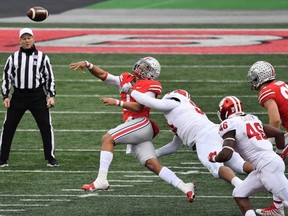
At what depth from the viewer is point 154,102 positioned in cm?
1098

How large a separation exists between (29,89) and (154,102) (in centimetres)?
251

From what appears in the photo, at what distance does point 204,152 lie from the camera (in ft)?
35.2

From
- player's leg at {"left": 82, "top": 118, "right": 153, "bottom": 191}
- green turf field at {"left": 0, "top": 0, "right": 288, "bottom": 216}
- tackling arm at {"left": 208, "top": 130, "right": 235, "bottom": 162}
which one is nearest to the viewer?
tackling arm at {"left": 208, "top": 130, "right": 235, "bottom": 162}

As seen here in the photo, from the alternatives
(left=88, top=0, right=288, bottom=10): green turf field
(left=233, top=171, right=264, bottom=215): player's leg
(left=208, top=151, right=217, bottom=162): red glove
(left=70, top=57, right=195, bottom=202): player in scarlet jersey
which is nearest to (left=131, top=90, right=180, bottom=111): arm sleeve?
(left=70, top=57, right=195, bottom=202): player in scarlet jersey

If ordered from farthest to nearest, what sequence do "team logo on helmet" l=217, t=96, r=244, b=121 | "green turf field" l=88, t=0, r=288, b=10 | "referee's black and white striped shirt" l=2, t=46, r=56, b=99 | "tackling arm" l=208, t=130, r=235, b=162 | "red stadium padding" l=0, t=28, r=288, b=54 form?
"green turf field" l=88, t=0, r=288, b=10 → "red stadium padding" l=0, t=28, r=288, b=54 → "referee's black and white striped shirt" l=2, t=46, r=56, b=99 → "team logo on helmet" l=217, t=96, r=244, b=121 → "tackling arm" l=208, t=130, r=235, b=162

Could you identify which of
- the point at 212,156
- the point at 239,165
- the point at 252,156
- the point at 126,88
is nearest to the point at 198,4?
the point at 126,88

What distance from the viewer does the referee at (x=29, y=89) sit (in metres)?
13.1

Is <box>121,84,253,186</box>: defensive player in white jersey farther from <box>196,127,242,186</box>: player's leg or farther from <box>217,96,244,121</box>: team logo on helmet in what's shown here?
<box>217,96,244,121</box>: team logo on helmet

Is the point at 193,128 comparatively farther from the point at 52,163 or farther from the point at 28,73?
→ the point at 28,73

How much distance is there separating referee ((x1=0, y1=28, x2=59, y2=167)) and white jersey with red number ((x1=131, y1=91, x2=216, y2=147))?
7.31 ft

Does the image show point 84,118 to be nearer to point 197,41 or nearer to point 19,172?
point 19,172

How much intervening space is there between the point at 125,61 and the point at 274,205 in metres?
10.6

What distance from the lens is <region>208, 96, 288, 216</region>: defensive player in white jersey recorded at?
9.73 meters

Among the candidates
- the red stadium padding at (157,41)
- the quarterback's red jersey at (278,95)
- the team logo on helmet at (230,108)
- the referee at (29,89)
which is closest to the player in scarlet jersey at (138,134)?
the team logo on helmet at (230,108)
